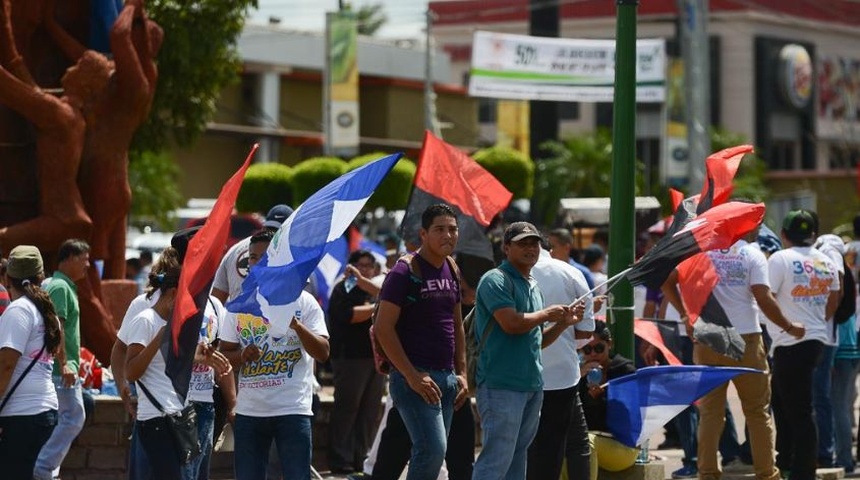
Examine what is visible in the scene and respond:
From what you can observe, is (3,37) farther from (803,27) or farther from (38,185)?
(803,27)

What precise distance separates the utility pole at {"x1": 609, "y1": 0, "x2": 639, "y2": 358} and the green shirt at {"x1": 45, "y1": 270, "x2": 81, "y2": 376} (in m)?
3.42

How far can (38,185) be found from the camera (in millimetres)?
12789

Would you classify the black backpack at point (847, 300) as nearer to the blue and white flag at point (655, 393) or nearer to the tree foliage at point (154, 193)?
the blue and white flag at point (655, 393)

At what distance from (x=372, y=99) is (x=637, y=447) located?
42135 mm

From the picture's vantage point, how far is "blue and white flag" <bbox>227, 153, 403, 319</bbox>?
26.2 ft

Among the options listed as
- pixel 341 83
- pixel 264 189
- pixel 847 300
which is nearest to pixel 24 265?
pixel 847 300

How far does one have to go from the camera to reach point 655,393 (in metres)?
10.0

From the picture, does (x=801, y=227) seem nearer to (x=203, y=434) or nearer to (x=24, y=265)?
(x=203, y=434)

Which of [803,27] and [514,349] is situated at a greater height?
[803,27]

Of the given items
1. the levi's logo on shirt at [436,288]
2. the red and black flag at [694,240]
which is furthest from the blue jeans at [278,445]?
the red and black flag at [694,240]

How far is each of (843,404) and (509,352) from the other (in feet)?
15.8

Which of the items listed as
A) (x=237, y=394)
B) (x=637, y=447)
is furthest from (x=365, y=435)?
(x=237, y=394)

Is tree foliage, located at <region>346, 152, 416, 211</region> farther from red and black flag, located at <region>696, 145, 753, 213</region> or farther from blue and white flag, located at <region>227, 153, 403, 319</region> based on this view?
blue and white flag, located at <region>227, 153, 403, 319</region>

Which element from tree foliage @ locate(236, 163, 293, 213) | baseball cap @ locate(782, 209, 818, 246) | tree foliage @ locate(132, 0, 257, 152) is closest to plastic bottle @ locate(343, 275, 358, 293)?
baseball cap @ locate(782, 209, 818, 246)
